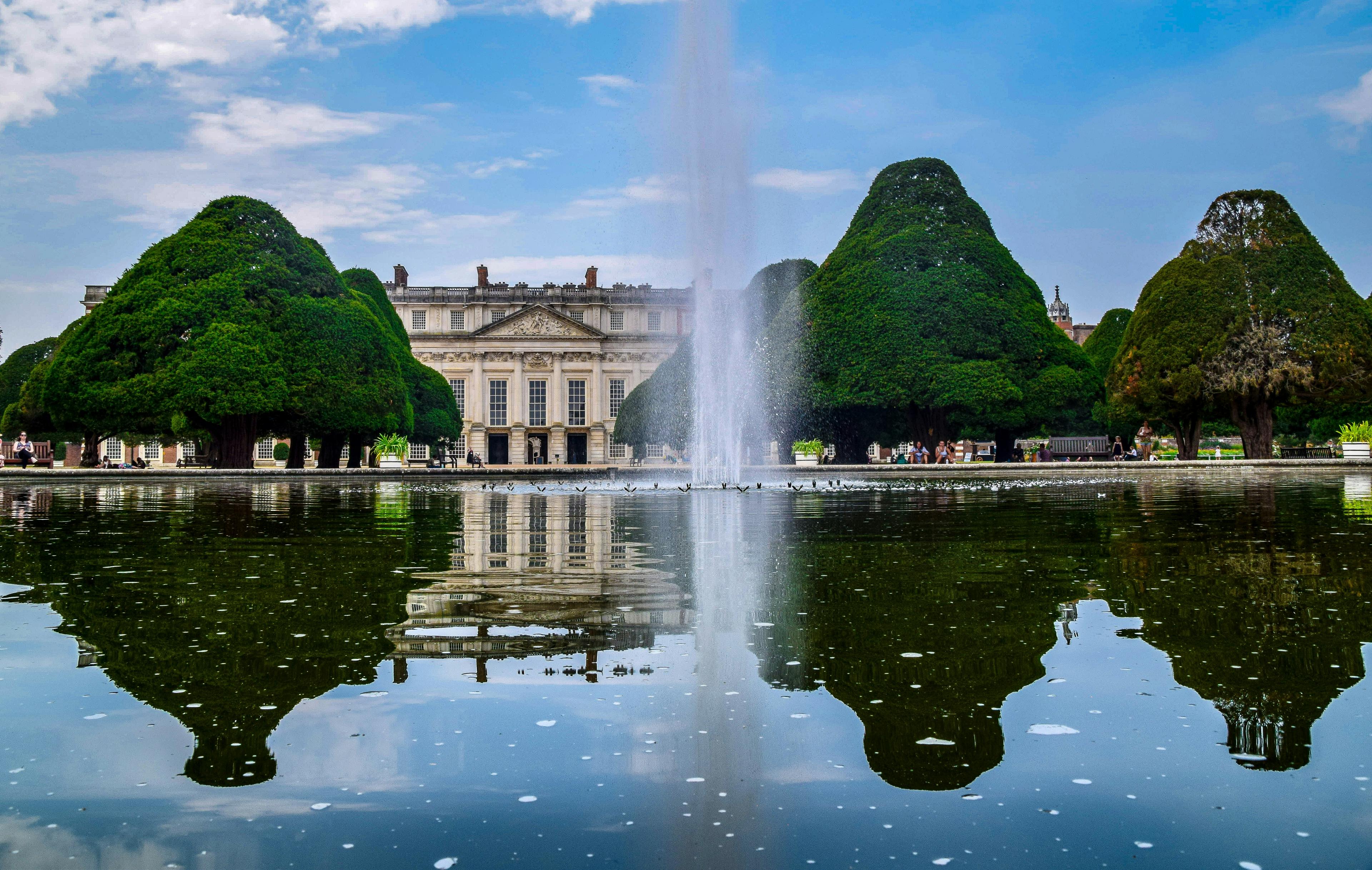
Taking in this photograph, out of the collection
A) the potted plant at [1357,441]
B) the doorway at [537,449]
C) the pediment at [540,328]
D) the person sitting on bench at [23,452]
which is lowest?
the potted plant at [1357,441]

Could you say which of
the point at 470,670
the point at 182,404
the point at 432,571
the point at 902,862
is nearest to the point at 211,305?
the point at 182,404

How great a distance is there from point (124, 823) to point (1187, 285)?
129ft

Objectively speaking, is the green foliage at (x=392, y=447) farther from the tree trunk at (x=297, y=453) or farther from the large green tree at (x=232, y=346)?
the tree trunk at (x=297, y=453)

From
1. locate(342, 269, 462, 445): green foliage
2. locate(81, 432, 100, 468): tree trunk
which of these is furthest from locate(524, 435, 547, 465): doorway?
locate(81, 432, 100, 468): tree trunk

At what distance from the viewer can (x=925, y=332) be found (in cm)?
3659

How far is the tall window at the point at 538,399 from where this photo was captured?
78812mm

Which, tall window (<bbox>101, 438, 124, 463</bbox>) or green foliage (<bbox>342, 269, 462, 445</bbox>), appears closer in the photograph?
green foliage (<bbox>342, 269, 462, 445</bbox>)

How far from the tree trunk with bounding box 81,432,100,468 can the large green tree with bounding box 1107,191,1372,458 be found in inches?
1609

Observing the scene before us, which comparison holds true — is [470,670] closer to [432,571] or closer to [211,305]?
[432,571]

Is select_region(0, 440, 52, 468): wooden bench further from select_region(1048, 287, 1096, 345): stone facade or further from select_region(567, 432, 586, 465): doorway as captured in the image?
select_region(1048, 287, 1096, 345): stone facade

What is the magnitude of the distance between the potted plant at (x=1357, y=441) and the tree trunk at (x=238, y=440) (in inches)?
1286

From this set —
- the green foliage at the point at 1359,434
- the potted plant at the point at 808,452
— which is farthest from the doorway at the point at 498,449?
the green foliage at the point at 1359,434

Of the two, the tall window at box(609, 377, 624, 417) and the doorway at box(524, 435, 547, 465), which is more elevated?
the tall window at box(609, 377, 624, 417)

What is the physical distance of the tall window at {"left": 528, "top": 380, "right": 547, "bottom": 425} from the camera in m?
78.8
